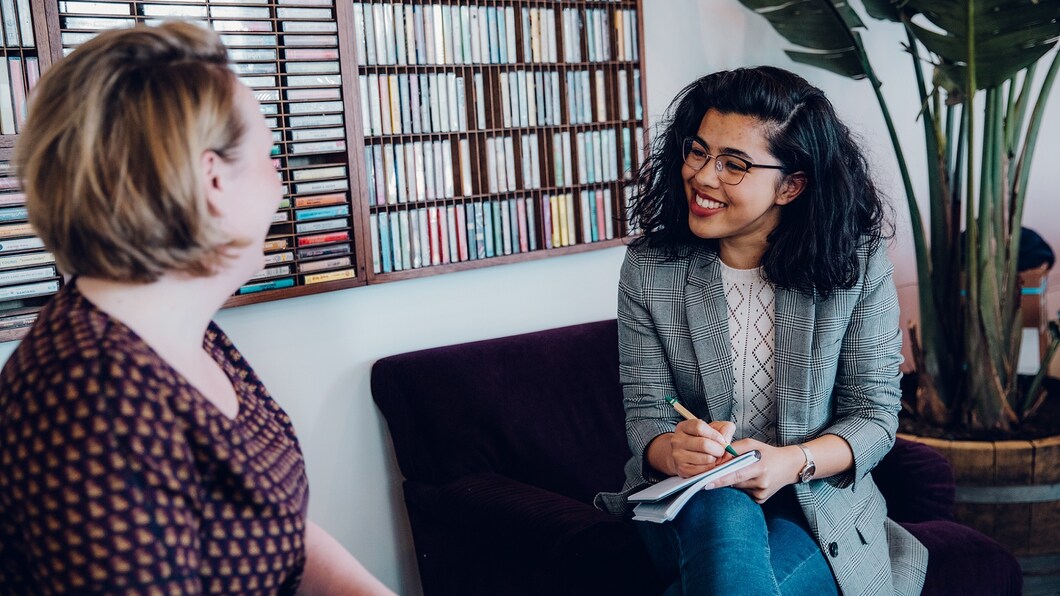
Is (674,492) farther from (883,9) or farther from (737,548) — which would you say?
(883,9)

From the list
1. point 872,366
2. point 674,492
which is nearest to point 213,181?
point 674,492

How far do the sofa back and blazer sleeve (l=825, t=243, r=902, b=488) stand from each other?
2.14 feet

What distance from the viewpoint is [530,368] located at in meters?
2.27

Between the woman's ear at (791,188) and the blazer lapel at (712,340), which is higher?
the woman's ear at (791,188)

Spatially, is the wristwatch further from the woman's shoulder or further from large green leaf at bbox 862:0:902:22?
large green leaf at bbox 862:0:902:22

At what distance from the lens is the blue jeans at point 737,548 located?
1424 mm

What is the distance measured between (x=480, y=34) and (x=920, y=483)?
1.43 meters

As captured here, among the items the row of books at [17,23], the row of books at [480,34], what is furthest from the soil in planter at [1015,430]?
the row of books at [17,23]

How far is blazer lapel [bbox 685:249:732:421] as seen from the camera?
176 centimetres

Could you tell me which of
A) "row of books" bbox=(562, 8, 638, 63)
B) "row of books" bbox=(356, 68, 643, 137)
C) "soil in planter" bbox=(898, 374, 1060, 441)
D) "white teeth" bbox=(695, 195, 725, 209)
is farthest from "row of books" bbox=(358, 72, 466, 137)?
"soil in planter" bbox=(898, 374, 1060, 441)

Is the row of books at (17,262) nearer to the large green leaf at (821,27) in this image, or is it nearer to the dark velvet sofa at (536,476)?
the dark velvet sofa at (536,476)

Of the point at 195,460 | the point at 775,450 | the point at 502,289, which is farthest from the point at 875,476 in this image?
the point at 195,460

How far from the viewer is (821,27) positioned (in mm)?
2510

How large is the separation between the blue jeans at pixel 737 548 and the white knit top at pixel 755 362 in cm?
13
